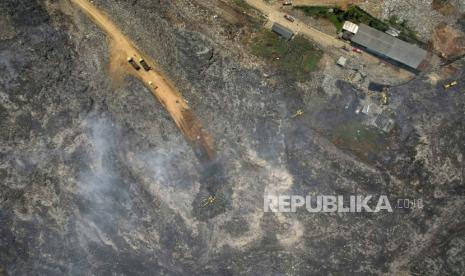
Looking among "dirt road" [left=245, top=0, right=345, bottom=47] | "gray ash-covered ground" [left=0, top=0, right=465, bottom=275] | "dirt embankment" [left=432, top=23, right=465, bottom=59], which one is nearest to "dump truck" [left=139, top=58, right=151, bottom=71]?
"gray ash-covered ground" [left=0, top=0, right=465, bottom=275]

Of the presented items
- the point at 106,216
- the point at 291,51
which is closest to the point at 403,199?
the point at 291,51

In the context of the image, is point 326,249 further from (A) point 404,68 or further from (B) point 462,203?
(A) point 404,68

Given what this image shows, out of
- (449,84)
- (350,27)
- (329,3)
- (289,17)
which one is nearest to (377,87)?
(350,27)

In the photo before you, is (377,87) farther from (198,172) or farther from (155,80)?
(155,80)

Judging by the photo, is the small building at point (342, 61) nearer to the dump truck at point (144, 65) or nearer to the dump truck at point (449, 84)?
the dump truck at point (449, 84)

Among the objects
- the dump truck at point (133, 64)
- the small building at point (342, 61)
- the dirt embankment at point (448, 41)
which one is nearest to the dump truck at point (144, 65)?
the dump truck at point (133, 64)

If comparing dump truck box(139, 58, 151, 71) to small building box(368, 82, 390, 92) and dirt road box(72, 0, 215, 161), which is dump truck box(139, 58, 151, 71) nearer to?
dirt road box(72, 0, 215, 161)
